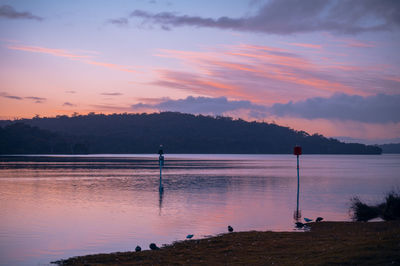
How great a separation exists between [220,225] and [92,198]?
50.0ft

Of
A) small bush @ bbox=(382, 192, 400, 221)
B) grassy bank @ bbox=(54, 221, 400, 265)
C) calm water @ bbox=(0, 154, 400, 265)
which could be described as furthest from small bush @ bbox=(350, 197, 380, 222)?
grassy bank @ bbox=(54, 221, 400, 265)

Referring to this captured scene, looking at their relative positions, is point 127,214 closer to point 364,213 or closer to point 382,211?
point 364,213

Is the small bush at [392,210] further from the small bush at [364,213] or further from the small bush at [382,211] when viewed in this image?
the small bush at [364,213]

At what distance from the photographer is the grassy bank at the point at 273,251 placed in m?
13.0

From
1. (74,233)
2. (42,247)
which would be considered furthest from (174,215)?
(42,247)

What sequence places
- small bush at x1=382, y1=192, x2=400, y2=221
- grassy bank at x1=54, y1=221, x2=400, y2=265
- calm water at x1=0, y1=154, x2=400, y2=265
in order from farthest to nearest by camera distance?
1. small bush at x1=382, y1=192, x2=400, y2=221
2. calm water at x1=0, y1=154, x2=400, y2=265
3. grassy bank at x1=54, y1=221, x2=400, y2=265

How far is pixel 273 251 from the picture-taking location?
15703 mm

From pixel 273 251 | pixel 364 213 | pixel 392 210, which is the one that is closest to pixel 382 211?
pixel 364 213

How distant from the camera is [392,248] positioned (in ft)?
43.5

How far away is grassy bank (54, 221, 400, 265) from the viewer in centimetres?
1304

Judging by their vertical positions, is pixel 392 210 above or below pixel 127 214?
above

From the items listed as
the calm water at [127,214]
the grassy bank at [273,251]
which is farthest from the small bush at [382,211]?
the grassy bank at [273,251]

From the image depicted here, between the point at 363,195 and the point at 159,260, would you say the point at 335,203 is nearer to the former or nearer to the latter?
the point at 363,195

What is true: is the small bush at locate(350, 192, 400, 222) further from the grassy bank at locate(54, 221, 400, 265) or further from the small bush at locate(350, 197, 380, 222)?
the grassy bank at locate(54, 221, 400, 265)
